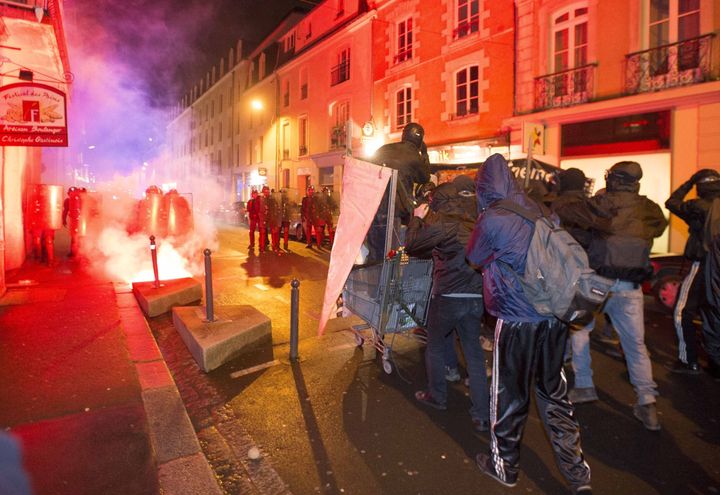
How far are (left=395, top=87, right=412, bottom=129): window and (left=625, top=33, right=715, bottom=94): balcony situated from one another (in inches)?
353

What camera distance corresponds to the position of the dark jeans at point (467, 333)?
3.52 metres

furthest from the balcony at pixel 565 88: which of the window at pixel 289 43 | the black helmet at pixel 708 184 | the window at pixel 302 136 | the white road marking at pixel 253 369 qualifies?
the window at pixel 289 43

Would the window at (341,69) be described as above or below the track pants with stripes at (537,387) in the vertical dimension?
above

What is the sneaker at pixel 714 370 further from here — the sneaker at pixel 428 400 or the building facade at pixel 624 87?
the building facade at pixel 624 87

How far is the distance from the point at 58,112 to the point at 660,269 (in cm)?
1020

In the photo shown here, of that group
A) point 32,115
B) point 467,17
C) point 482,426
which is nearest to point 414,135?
point 482,426

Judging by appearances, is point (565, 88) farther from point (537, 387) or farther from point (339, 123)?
point (339, 123)

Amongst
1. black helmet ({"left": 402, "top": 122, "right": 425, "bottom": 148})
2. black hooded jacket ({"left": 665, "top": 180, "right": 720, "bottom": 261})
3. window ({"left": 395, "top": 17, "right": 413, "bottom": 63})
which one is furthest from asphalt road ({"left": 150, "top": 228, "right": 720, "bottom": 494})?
window ({"left": 395, "top": 17, "right": 413, "bottom": 63})

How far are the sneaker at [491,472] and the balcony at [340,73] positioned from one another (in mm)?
22535

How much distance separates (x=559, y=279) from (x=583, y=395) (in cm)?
203

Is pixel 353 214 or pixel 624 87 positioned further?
pixel 624 87

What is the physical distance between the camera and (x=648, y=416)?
356 cm

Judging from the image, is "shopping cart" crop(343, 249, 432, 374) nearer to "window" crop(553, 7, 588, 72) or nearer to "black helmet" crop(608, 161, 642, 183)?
"black helmet" crop(608, 161, 642, 183)

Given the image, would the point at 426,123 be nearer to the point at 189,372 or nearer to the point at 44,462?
the point at 189,372
